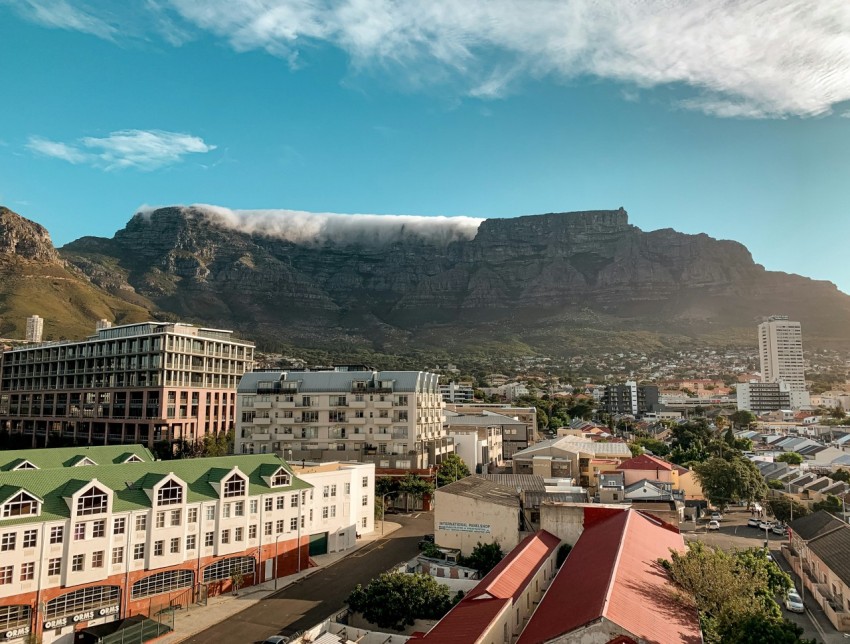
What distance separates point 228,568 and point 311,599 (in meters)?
6.80

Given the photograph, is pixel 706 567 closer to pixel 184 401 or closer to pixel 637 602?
pixel 637 602

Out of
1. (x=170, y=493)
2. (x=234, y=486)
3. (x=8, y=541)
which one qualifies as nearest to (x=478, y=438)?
(x=234, y=486)

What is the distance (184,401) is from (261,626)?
236ft

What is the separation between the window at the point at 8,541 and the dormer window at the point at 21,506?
1.00 meters

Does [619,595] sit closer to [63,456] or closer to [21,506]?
[21,506]

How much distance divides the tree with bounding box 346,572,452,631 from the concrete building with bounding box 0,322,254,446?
72227 mm

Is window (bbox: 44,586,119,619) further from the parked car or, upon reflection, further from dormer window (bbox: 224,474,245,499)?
the parked car

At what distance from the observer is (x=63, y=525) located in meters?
37.1

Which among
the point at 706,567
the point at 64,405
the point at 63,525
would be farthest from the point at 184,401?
the point at 706,567

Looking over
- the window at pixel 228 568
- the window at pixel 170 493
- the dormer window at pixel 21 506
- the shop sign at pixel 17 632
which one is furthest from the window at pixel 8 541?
the window at pixel 228 568

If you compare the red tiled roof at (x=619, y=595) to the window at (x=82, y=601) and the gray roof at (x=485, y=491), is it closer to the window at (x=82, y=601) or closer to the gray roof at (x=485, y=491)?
the gray roof at (x=485, y=491)

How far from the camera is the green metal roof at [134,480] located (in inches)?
1474

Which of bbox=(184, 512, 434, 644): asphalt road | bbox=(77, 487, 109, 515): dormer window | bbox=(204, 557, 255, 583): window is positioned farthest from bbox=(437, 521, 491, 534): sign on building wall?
bbox=(77, 487, 109, 515): dormer window

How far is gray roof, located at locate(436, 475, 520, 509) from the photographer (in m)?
48.9
